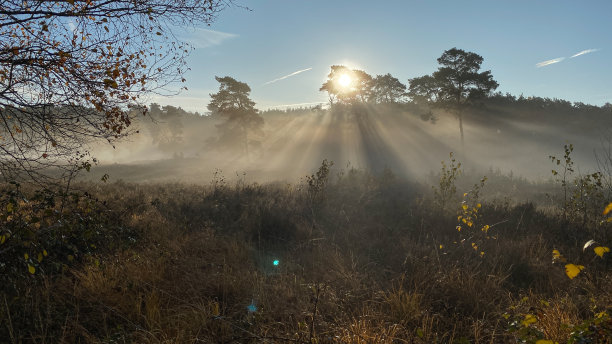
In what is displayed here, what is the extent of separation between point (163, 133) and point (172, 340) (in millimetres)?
60895

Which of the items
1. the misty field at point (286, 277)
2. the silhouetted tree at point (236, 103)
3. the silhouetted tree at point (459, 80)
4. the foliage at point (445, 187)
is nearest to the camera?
the misty field at point (286, 277)

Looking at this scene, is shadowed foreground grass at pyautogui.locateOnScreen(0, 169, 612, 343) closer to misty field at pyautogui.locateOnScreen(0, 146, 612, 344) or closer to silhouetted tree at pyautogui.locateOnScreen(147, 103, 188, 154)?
misty field at pyautogui.locateOnScreen(0, 146, 612, 344)

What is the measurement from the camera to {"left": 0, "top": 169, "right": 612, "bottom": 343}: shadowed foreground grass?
9.36 feet

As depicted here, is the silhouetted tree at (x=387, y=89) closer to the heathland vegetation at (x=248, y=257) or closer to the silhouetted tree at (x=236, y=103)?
the silhouetted tree at (x=236, y=103)

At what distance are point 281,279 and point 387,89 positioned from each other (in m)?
43.1

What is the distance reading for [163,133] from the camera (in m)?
56.9

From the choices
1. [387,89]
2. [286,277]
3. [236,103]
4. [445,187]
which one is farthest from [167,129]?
[286,277]

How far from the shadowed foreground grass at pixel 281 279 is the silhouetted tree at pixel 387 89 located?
37.3 metres

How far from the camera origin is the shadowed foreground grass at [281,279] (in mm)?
2854

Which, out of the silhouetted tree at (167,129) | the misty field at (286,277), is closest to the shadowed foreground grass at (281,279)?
the misty field at (286,277)

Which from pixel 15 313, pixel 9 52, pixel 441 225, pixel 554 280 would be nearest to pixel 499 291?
pixel 554 280

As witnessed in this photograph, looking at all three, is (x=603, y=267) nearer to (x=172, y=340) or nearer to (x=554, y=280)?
(x=554, y=280)

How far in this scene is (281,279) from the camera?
4152 millimetres

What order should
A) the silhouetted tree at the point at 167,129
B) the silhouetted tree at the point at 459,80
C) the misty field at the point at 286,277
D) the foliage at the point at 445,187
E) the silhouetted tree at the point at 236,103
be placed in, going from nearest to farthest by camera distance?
the misty field at the point at 286,277 < the foliage at the point at 445,187 < the silhouetted tree at the point at 459,80 < the silhouetted tree at the point at 236,103 < the silhouetted tree at the point at 167,129
